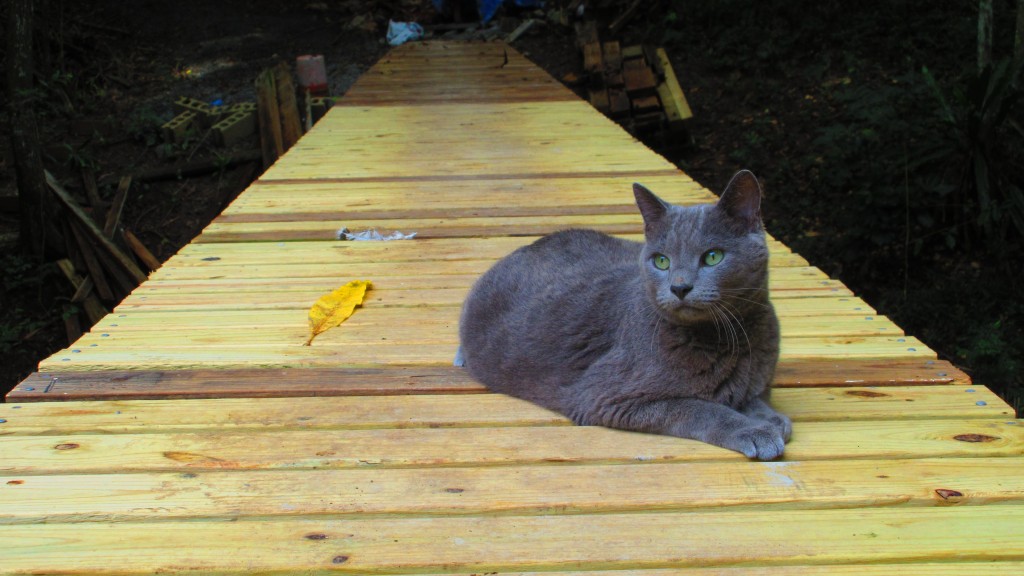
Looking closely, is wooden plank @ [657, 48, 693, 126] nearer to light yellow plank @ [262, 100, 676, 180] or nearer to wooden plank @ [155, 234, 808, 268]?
light yellow plank @ [262, 100, 676, 180]

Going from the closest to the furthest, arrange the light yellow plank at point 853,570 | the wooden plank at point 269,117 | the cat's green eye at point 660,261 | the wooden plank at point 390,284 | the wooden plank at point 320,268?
the light yellow plank at point 853,570, the cat's green eye at point 660,261, the wooden plank at point 390,284, the wooden plank at point 320,268, the wooden plank at point 269,117

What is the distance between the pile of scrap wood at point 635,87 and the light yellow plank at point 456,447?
19.0 feet

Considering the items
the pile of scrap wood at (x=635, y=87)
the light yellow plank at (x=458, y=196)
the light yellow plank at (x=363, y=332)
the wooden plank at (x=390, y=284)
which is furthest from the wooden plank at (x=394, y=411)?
the pile of scrap wood at (x=635, y=87)

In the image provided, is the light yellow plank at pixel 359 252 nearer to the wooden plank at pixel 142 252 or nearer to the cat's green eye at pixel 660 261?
the cat's green eye at pixel 660 261

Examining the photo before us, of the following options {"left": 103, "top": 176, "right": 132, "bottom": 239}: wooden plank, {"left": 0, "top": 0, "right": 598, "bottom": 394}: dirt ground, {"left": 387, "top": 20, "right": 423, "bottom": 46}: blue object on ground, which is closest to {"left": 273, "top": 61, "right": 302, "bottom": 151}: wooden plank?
{"left": 0, "top": 0, "right": 598, "bottom": 394}: dirt ground

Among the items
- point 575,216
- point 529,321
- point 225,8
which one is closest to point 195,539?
point 529,321

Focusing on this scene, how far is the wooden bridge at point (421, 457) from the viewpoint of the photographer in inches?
65.3

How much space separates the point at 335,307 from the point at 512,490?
1459 millimetres

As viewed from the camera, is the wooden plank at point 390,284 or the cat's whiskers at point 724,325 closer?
the cat's whiskers at point 724,325

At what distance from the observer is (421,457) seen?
205 cm

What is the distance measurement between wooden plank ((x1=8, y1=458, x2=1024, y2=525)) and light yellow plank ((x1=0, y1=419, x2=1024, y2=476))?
0.04 meters

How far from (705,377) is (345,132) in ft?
15.4

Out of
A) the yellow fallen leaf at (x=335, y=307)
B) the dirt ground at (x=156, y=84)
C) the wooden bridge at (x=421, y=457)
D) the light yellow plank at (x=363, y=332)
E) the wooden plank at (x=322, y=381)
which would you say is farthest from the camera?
the dirt ground at (x=156, y=84)

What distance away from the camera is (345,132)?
6285 mm
